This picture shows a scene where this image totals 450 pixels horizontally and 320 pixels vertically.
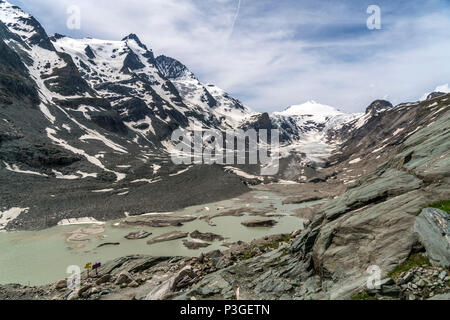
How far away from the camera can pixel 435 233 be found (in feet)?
32.7

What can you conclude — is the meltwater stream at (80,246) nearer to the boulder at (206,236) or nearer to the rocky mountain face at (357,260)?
the boulder at (206,236)

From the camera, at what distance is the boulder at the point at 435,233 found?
9240 mm

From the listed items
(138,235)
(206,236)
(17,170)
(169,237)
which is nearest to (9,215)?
(17,170)

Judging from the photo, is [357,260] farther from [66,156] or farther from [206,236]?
[66,156]

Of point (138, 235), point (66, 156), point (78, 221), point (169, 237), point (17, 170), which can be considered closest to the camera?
point (169, 237)

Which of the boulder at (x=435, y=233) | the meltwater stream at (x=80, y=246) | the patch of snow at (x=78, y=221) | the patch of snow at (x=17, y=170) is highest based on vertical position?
the patch of snow at (x=17, y=170)

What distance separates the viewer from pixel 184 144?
189125 millimetres

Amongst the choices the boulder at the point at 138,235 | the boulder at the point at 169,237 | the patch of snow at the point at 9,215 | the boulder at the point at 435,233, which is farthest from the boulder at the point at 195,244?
the patch of snow at the point at 9,215

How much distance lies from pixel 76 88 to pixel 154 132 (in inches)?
2215

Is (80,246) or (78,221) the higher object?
(78,221)

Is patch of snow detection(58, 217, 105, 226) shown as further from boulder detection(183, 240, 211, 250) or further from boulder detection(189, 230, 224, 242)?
boulder detection(183, 240, 211, 250)

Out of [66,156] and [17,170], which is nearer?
[17,170]

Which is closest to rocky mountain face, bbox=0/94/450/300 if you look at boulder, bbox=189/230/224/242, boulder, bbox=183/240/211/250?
boulder, bbox=183/240/211/250

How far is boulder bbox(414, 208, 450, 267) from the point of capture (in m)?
9.24
